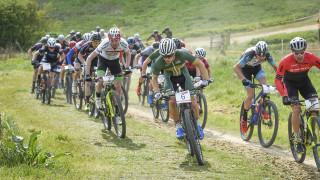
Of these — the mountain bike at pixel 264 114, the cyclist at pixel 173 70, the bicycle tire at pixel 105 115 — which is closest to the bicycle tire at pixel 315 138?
the mountain bike at pixel 264 114

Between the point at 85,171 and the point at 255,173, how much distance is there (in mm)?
2879

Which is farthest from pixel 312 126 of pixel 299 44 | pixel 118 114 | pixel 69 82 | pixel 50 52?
pixel 50 52

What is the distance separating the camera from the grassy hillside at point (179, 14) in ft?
168

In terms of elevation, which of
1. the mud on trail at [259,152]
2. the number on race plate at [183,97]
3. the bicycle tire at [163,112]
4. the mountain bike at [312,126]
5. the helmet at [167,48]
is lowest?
the mud on trail at [259,152]

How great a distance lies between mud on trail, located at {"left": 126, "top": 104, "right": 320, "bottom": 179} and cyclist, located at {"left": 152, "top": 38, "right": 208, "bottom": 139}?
3.64 feet

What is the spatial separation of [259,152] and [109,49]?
4521mm

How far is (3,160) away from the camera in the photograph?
6074 mm

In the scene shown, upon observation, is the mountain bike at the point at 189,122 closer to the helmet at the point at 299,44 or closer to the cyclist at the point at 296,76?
the cyclist at the point at 296,76

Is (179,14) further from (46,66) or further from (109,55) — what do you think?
(109,55)

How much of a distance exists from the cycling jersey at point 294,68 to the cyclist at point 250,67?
111 cm

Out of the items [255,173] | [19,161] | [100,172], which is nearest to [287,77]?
[255,173]

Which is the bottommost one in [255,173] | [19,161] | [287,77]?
[255,173]

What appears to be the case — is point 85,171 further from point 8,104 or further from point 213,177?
point 8,104

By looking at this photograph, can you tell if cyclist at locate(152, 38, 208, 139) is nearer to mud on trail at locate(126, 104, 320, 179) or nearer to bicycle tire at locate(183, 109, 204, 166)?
bicycle tire at locate(183, 109, 204, 166)
